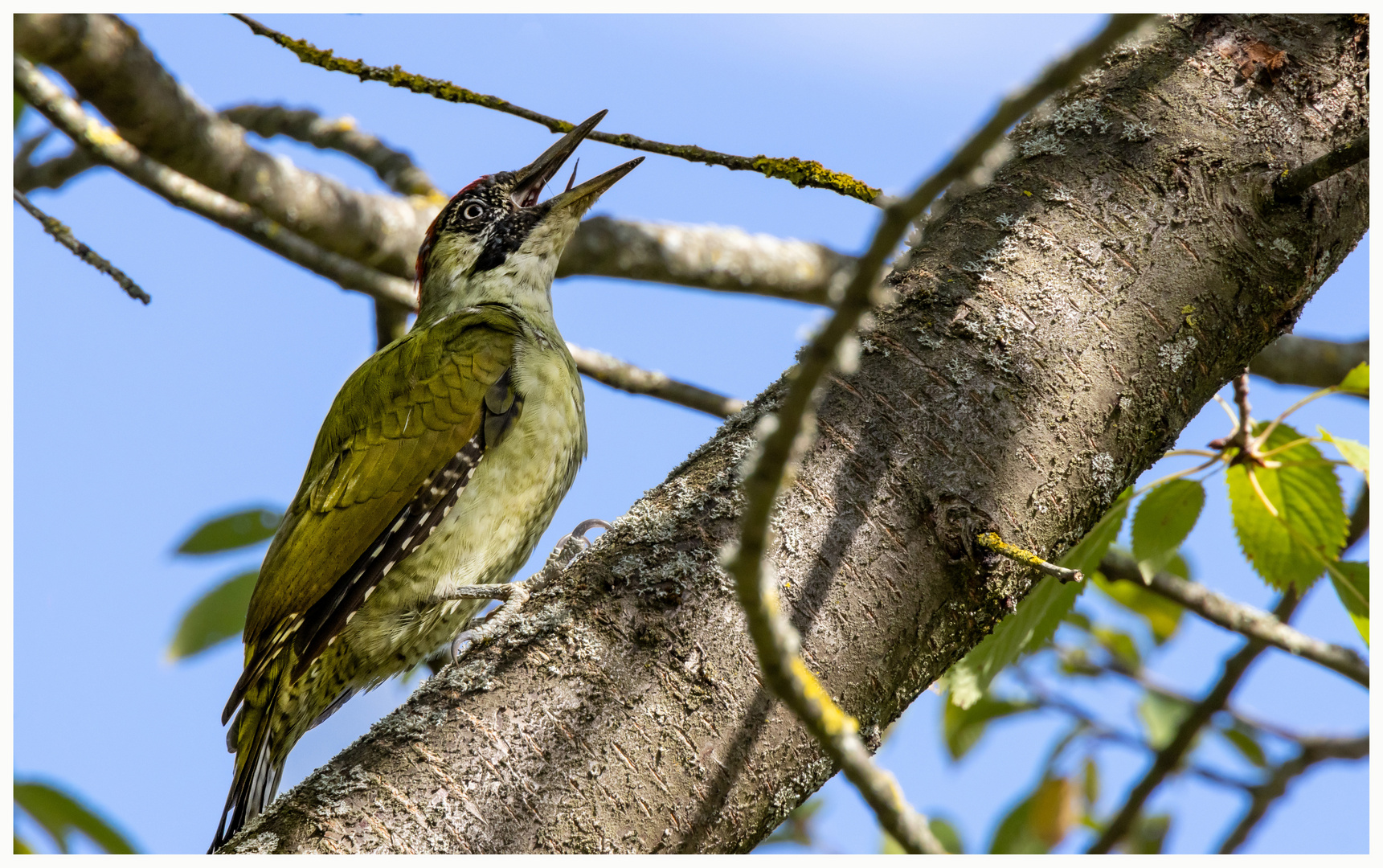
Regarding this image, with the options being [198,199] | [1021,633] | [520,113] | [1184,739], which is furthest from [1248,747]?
[198,199]

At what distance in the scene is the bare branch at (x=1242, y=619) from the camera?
3449mm

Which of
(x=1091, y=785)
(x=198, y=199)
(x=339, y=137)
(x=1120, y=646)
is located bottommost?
(x=1091, y=785)

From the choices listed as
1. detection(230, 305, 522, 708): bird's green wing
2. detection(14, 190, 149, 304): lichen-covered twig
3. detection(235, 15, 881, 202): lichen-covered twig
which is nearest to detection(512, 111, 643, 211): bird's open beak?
detection(230, 305, 522, 708): bird's green wing

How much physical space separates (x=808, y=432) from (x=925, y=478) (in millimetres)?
829

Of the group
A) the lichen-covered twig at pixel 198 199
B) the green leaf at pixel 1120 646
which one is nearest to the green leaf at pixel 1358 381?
the green leaf at pixel 1120 646

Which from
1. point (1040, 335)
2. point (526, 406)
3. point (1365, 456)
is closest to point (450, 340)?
point (526, 406)

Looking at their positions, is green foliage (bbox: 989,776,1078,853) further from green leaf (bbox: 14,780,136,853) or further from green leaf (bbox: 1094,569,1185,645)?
green leaf (bbox: 14,780,136,853)

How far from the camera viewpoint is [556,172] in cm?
498

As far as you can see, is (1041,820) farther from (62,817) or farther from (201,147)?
(201,147)

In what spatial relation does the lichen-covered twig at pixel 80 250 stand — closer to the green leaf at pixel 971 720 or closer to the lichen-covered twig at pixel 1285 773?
the green leaf at pixel 971 720

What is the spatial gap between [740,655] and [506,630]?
407 millimetres

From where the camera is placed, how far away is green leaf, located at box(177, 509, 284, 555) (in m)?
3.72

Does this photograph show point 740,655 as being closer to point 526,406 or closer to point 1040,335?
point 1040,335

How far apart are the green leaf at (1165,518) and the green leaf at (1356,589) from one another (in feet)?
1.12
